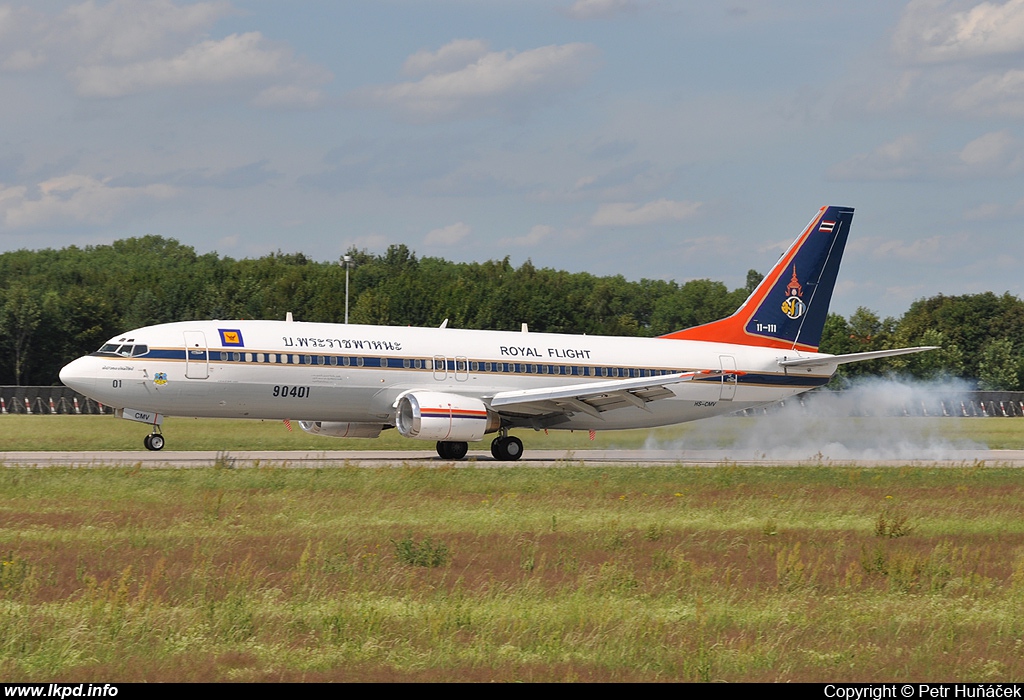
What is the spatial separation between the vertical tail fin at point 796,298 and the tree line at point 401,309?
1711 inches

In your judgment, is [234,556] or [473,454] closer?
[234,556]

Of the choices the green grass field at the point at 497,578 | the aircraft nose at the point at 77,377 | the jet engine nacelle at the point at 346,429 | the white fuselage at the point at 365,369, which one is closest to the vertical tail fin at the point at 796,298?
the white fuselage at the point at 365,369

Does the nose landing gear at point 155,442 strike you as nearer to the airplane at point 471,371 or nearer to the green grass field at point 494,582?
the airplane at point 471,371

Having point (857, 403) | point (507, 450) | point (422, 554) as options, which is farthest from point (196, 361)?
point (857, 403)

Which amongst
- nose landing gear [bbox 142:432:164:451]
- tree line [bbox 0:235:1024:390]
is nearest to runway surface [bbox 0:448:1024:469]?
nose landing gear [bbox 142:432:164:451]

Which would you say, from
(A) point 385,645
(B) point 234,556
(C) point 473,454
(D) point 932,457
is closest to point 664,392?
(C) point 473,454

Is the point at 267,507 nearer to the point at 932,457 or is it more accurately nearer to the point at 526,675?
the point at 526,675

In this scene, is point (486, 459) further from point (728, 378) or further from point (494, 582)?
point (494, 582)

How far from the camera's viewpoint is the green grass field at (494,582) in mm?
11680

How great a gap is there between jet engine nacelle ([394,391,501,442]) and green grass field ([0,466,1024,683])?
7.17m

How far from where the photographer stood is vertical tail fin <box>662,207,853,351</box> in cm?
4225

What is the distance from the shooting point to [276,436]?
46.0 meters
